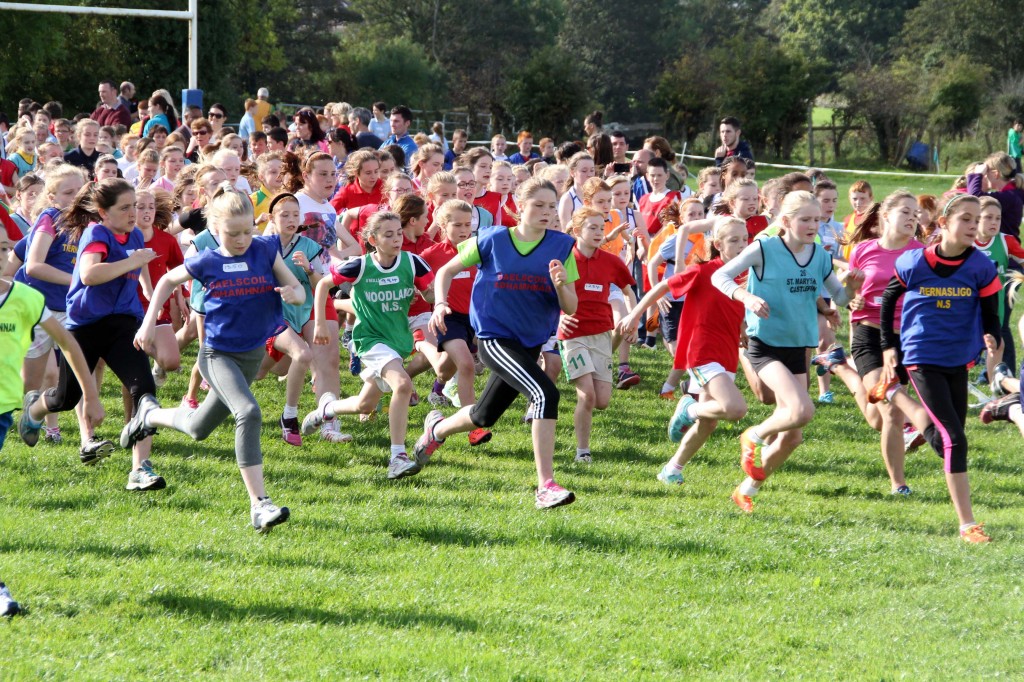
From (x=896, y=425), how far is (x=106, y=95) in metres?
16.8

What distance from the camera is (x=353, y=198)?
11.6m

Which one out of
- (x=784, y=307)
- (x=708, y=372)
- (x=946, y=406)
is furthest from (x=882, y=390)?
(x=708, y=372)

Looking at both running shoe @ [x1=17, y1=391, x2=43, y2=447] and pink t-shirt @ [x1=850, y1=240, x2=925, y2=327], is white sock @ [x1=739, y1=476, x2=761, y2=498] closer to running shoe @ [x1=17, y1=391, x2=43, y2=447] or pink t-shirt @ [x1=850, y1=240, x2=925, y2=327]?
pink t-shirt @ [x1=850, y1=240, x2=925, y2=327]

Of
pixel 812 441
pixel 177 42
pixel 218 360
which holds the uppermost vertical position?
pixel 177 42

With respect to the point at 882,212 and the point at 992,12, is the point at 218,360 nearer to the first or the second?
the point at 882,212

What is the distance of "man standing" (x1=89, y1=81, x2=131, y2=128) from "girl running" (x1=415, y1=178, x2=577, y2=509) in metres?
15.1

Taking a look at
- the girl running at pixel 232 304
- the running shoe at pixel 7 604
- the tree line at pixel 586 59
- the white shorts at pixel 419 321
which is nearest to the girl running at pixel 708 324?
the white shorts at pixel 419 321

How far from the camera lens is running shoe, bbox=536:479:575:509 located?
7.54m

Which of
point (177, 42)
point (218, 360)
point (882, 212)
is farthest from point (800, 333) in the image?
point (177, 42)

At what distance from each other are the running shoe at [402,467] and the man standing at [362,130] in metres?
9.21

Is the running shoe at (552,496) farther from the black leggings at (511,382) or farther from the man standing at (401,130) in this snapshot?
the man standing at (401,130)

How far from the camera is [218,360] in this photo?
7219mm

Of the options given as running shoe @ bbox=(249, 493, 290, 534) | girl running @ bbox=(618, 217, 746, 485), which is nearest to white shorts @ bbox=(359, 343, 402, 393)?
girl running @ bbox=(618, 217, 746, 485)

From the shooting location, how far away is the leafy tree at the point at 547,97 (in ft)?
175
